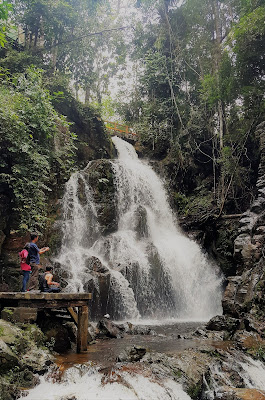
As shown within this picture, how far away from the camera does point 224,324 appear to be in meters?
9.15

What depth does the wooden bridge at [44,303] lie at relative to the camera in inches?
251

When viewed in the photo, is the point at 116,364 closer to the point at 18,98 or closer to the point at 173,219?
the point at 18,98

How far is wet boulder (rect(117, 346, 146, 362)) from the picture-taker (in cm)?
586

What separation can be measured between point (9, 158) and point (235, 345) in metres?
9.29

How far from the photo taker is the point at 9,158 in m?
11.4

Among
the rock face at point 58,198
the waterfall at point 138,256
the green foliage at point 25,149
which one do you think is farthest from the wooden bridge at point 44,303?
the green foliage at point 25,149

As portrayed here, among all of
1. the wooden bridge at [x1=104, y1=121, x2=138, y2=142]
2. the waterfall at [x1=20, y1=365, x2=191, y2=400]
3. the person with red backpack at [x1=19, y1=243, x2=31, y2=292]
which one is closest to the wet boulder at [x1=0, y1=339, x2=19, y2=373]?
the waterfall at [x1=20, y1=365, x2=191, y2=400]

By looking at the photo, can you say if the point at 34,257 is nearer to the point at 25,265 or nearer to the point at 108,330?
the point at 25,265

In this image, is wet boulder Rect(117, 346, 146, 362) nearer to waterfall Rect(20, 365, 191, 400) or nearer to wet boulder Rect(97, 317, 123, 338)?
waterfall Rect(20, 365, 191, 400)

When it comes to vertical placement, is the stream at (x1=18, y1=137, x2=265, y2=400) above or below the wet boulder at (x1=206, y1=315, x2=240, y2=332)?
above

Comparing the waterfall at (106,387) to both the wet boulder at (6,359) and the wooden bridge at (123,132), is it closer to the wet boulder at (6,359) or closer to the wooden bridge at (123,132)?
the wet boulder at (6,359)

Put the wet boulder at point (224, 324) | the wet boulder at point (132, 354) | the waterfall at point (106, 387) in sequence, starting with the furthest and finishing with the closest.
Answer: the wet boulder at point (224, 324) < the wet boulder at point (132, 354) < the waterfall at point (106, 387)

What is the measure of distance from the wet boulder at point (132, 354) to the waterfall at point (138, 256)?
15.3 feet

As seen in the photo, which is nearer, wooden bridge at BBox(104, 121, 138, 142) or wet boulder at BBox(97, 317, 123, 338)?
wet boulder at BBox(97, 317, 123, 338)
